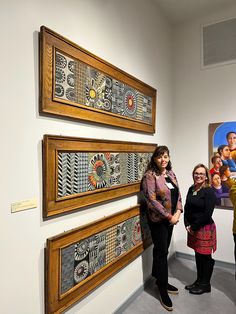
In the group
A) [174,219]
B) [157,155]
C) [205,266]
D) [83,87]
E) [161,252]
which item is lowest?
[205,266]

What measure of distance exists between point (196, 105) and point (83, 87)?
207 cm

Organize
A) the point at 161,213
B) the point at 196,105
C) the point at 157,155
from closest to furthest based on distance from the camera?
the point at 161,213, the point at 157,155, the point at 196,105

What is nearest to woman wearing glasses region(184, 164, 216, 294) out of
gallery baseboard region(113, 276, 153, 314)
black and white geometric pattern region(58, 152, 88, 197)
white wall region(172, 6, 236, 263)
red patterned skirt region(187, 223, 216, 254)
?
red patterned skirt region(187, 223, 216, 254)

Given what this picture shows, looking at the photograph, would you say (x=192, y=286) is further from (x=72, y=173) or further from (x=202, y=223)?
(x=72, y=173)

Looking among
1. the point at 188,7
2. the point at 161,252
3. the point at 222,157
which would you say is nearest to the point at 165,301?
the point at 161,252

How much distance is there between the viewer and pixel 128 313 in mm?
2209

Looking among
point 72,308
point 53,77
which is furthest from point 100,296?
point 53,77

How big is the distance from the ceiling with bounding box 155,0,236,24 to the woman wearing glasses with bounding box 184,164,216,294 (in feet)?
6.48

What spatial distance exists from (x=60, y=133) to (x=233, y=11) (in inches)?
111

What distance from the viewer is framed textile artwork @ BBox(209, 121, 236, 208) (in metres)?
3.02

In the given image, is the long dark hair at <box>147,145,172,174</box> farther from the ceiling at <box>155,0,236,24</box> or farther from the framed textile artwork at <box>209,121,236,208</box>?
the ceiling at <box>155,0,236,24</box>

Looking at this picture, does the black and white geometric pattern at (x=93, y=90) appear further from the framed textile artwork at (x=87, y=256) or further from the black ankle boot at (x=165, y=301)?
the black ankle boot at (x=165, y=301)

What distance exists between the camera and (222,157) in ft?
10.1

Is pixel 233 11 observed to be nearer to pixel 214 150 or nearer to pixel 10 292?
pixel 214 150
